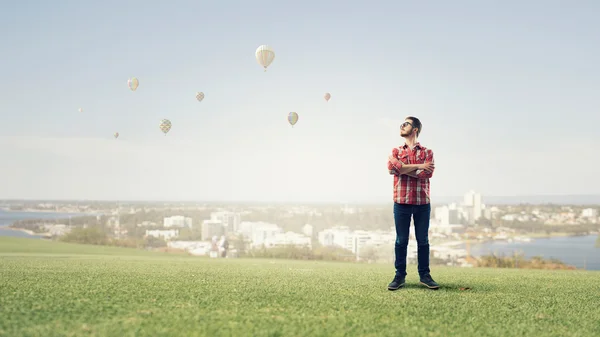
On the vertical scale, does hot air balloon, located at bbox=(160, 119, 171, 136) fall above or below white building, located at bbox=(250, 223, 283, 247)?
above

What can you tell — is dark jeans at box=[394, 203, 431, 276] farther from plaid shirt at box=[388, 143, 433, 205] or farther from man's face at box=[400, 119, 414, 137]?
man's face at box=[400, 119, 414, 137]

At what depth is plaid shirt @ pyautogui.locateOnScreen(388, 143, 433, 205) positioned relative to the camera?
5.96 metres

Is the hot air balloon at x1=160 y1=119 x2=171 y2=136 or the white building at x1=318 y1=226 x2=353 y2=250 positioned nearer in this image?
the hot air balloon at x1=160 y1=119 x2=171 y2=136

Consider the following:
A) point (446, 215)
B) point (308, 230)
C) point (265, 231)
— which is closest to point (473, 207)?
point (446, 215)

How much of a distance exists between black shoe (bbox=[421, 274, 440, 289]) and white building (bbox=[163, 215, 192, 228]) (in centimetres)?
7332

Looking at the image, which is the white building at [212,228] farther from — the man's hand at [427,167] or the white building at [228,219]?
the man's hand at [427,167]

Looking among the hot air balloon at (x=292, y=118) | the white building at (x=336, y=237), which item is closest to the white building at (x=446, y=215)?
the white building at (x=336, y=237)

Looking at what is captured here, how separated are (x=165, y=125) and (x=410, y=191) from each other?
4546 centimetres

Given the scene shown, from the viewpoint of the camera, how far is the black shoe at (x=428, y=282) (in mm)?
6069

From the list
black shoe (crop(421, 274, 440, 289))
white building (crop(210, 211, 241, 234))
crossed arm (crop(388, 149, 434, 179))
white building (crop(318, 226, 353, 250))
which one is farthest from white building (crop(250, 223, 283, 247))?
crossed arm (crop(388, 149, 434, 179))

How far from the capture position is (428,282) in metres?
6.17

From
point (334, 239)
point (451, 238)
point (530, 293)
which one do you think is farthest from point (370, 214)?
point (530, 293)

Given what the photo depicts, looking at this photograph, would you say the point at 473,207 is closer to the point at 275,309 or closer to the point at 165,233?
the point at 165,233

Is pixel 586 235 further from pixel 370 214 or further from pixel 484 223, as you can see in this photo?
pixel 370 214
